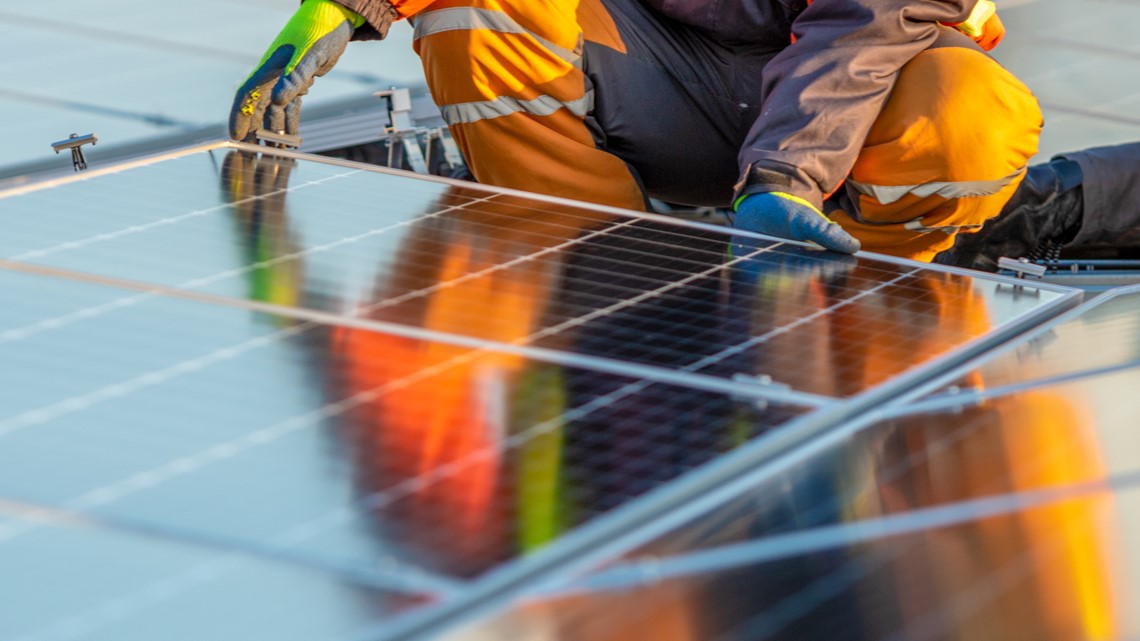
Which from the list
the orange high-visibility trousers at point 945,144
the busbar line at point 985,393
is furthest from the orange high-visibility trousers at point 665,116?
the busbar line at point 985,393

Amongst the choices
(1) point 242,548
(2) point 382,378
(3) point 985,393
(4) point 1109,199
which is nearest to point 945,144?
(4) point 1109,199

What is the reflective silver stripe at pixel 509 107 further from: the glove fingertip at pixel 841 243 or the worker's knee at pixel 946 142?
the glove fingertip at pixel 841 243

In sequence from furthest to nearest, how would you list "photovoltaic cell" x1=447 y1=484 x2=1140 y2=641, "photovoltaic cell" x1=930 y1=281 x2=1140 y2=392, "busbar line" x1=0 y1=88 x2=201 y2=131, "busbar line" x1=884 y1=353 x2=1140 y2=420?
"busbar line" x1=0 y1=88 x2=201 y2=131, "photovoltaic cell" x1=930 y1=281 x2=1140 y2=392, "busbar line" x1=884 y1=353 x2=1140 y2=420, "photovoltaic cell" x1=447 y1=484 x2=1140 y2=641

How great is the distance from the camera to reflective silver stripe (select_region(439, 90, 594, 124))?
2.79 metres

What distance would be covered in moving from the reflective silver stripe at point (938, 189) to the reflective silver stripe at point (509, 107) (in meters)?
0.51

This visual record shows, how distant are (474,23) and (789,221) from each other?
0.75 meters

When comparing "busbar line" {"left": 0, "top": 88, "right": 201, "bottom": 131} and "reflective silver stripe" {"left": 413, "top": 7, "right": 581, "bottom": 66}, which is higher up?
"reflective silver stripe" {"left": 413, "top": 7, "right": 581, "bottom": 66}

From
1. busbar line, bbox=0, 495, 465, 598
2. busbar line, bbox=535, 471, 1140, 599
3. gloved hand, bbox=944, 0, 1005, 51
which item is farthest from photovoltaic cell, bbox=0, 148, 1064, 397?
gloved hand, bbox=944, 0, 1005, 51

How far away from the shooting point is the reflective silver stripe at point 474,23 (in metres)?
2.73

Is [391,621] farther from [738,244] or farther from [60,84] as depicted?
[60,84]

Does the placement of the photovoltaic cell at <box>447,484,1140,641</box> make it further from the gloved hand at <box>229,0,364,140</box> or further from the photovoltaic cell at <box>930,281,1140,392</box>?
the gloved hand at <box>229,0,364,140</box>

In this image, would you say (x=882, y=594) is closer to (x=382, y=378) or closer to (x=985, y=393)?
(x=985, y=393)

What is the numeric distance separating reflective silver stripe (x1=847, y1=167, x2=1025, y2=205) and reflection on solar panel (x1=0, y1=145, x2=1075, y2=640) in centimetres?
57

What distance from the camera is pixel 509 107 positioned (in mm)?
2797
